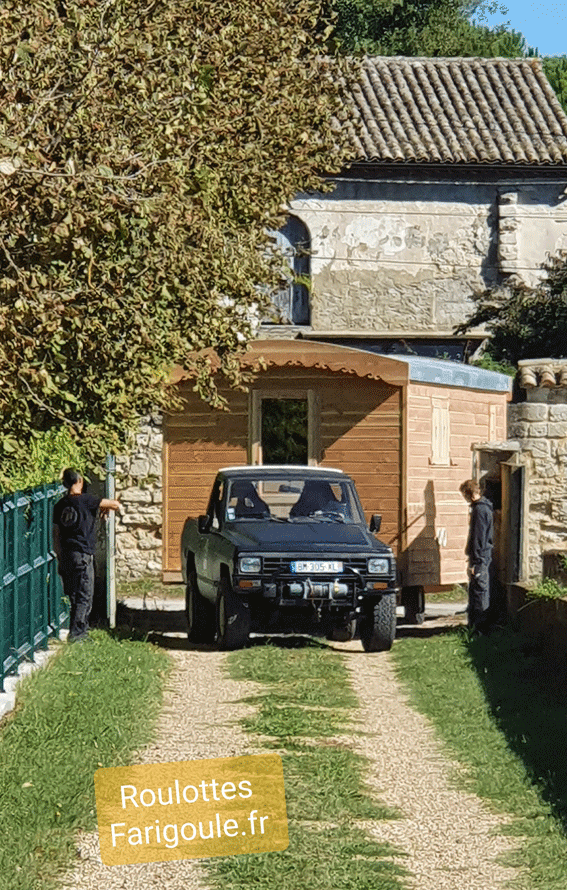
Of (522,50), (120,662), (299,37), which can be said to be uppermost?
(522,50)

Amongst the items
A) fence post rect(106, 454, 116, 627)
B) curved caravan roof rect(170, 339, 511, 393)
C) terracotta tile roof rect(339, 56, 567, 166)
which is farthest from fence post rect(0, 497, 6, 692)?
terracotta tile roof rect(339, 56, 567, 166)

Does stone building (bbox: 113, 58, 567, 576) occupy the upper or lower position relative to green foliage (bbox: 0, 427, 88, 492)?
upper

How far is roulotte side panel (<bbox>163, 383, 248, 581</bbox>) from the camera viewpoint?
70.7 feet

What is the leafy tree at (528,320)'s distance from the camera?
29.6 meters

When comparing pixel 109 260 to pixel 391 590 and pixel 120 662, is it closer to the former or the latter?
pixel 120 662

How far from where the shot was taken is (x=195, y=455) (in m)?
21.7

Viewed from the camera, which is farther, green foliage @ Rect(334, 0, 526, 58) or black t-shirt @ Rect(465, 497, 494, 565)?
green foliage @ Rect(334, 0, 526, 58)

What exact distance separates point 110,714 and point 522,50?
45620 millimetres

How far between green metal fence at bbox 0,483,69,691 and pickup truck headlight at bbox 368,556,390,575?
10.5ft

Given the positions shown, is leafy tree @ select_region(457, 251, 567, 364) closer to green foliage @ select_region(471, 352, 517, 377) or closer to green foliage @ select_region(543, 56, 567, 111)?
green foliage @ select_region(471, 352, 517, 377)

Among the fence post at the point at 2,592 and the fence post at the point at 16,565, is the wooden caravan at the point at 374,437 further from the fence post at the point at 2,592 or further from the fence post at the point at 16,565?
the fence post at the point at 2,592

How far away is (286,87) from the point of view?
1845cm

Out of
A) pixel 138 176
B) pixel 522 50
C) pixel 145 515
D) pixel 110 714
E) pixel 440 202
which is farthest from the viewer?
pixel 522 50

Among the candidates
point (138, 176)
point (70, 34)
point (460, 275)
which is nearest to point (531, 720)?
point (138, 176)
